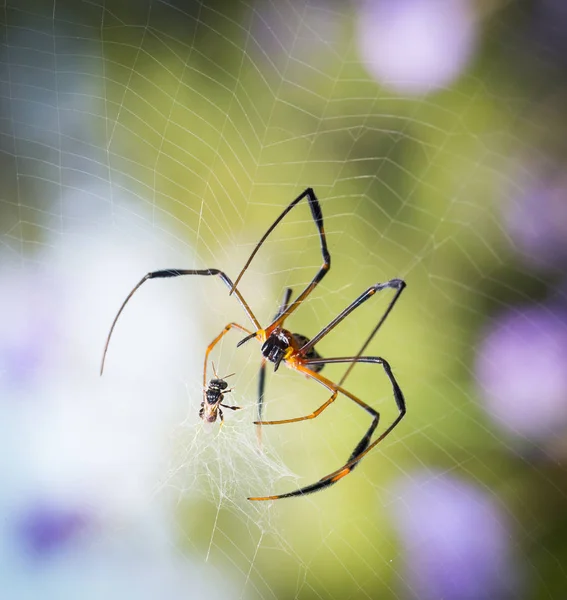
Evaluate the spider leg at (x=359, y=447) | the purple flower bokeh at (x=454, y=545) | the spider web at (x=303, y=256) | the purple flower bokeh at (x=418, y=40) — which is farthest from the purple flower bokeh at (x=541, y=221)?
the spider leg at (x=359, y=447)

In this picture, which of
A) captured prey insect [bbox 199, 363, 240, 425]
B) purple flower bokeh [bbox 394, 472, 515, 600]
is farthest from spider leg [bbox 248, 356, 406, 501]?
purple flower bokeh [bbox 394, 472, 515, 600]

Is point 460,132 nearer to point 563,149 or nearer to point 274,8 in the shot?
point 563,149

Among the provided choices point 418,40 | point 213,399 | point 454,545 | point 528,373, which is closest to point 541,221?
point 528,373

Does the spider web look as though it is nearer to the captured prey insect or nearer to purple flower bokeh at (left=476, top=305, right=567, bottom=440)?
purple flower bokeh at (left=476, top=305, right=567, bottom=440)

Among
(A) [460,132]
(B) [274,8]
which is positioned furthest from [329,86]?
(A) [460,132]

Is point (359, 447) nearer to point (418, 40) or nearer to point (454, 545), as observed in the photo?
point (454, 545)

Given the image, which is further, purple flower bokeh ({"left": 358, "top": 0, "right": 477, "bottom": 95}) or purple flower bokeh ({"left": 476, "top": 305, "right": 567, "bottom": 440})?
purple flower bokeh ({"left": 358, "top": 0, "right": 477, "bottom": 95})
